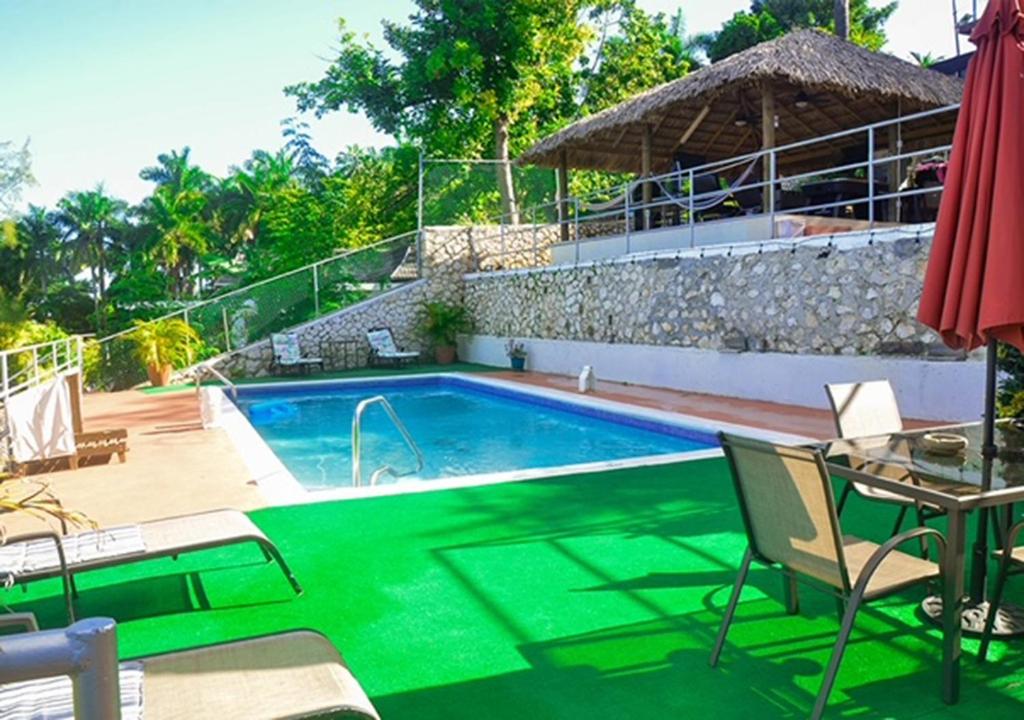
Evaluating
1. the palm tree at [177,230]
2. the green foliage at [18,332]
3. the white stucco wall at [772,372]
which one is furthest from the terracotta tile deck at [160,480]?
the palm tree at [177,230]

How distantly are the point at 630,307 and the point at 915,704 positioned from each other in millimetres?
10074

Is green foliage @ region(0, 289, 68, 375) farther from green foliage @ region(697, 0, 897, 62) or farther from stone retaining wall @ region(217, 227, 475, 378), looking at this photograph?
green foliage @ region(697, 0, 897, 62)

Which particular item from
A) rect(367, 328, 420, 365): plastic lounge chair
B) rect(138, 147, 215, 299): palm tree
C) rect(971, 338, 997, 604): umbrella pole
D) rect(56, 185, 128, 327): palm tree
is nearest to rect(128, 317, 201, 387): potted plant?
rect(367, 328, 420, 365): plastic lounge chair

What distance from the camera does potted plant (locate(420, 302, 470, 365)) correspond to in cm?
1756

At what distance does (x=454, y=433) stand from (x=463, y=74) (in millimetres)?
12220

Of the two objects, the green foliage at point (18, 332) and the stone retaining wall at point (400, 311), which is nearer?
the stone retaining wall at point (400, 311)

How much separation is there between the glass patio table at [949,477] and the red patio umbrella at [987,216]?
89 mm

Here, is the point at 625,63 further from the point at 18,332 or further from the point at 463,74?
the point at 18,332

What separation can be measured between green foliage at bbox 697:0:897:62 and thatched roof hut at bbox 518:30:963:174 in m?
12.3

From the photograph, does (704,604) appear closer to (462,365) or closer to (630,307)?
(630,307)

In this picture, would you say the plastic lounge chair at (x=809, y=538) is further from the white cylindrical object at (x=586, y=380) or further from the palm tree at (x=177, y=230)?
the palm tree at (x=177, y=230)

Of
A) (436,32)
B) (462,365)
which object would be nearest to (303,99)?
(436,32)

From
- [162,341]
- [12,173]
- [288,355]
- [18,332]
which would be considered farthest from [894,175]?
[12,173]

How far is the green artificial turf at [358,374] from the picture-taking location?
47.2 feet
